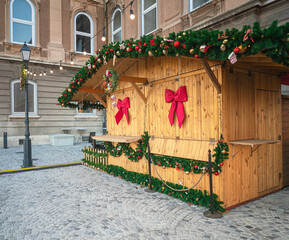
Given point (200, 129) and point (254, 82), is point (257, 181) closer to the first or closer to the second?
point (200, 129)

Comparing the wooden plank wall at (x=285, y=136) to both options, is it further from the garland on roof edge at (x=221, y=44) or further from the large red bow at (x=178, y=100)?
the garland on roof edge at (x=221, y=44)

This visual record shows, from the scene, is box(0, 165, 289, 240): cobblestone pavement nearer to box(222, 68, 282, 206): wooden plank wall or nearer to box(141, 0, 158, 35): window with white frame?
box(222, 68, 282, 206): wooden plank wall

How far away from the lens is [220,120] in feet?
16.1

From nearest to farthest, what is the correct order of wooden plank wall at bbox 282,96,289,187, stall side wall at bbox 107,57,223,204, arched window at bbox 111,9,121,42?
stall side wall at bbox 107,57,223,204 → wooden plank wall at bbox 282,96,289,187 → arched window at bbox 111,9,121,42

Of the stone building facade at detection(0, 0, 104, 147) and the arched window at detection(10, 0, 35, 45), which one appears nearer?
the stone building facade at detection(0, 0, 104, 147)

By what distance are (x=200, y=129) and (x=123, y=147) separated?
3.18 metres

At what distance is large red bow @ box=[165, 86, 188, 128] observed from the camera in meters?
5.69

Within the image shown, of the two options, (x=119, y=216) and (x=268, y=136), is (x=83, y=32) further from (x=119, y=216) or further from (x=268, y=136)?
(x=119, y=216)

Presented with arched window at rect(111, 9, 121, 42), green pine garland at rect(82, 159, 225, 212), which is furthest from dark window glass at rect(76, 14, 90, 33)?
green pine garland at rect(82, 159, 225, 212)

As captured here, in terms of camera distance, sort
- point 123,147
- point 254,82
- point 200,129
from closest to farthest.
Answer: point 200,129 < point 254,82 < point 123,147

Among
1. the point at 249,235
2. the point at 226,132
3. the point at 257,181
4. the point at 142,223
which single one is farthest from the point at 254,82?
the point at 142,223

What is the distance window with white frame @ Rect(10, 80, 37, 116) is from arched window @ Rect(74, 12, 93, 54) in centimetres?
496

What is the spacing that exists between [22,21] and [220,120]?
60.0 ft

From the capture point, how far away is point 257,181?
18.7ft
